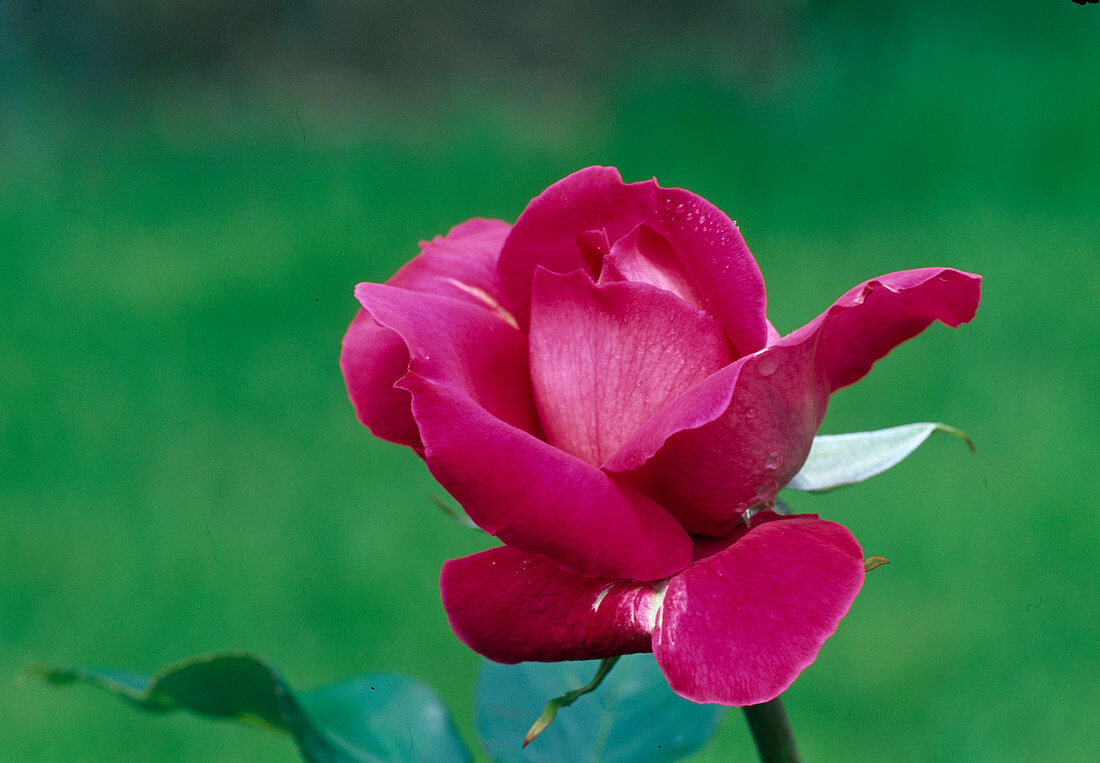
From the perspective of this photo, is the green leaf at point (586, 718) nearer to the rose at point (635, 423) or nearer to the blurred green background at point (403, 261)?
the rose at point (635, 423)

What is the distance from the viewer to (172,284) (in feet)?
5.56

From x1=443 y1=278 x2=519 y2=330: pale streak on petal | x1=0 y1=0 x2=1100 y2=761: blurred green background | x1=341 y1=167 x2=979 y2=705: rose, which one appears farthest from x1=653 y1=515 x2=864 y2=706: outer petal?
x1=0 y1=0 x2=1100 y2=761: blurred green background

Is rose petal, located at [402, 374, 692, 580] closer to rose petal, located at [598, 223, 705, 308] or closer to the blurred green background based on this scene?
rose petal, located at [598, 223, 705, 308]

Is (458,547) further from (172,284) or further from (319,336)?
(172,284)

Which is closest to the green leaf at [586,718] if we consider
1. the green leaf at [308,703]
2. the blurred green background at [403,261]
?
the green leaf at [308,703]

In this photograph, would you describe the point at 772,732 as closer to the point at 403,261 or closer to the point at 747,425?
the point at 747,425

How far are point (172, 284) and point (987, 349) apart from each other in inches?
46.5

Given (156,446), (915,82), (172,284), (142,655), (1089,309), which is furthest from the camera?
(915,82)

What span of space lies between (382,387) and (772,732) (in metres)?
0.14

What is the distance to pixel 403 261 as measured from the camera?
5.20 ft

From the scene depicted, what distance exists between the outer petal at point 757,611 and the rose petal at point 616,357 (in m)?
0.04

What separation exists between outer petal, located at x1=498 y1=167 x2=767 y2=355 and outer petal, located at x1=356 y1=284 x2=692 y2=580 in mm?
46

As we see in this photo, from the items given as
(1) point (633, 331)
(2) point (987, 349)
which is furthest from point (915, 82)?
(1) point (633, 331)

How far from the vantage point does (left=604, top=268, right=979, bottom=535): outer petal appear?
26 cm
